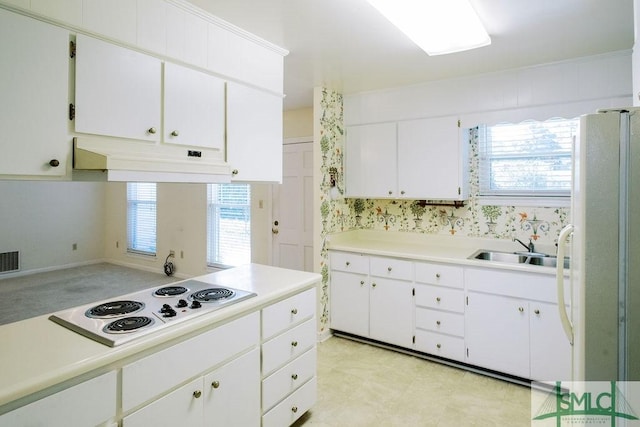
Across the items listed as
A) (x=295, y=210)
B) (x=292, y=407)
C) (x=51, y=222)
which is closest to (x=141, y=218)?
(x=51, y=222)

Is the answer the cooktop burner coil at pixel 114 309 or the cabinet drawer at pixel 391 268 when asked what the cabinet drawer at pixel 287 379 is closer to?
the cooktop burner coil at pixel 114 309

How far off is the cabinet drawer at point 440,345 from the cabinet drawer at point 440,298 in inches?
9.3

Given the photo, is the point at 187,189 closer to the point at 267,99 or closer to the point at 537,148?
the point at 267,99

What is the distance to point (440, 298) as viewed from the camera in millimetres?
3021

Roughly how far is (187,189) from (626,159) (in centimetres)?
544

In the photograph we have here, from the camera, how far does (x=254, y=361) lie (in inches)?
75.5

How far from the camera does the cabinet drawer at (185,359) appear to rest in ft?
4.56

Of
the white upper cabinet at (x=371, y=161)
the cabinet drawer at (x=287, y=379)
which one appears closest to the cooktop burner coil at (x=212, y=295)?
the cabinet drawer at (x=287, y=379)

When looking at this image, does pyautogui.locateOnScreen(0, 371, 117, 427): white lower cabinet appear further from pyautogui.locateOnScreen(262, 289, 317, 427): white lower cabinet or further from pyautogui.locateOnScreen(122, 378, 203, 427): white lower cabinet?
pyautogui.locateOnScreen(262, 289, 317, 427): white lower cabinet

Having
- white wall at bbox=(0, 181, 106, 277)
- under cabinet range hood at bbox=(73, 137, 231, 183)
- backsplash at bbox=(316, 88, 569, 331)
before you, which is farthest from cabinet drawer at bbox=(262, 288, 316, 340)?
white wall at bbox=(0, 181, 106, 277)

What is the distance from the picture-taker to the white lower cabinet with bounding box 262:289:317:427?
201 centimetres

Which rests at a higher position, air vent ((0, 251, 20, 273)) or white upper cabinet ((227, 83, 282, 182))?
white upper cabinet ((227, 83, 282, 182))

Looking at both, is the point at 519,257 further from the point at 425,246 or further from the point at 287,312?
the point at 287,312

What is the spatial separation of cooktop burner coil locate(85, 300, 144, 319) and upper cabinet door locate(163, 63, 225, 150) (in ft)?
2.74
